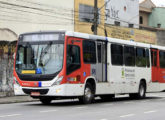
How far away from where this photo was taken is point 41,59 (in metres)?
17.8

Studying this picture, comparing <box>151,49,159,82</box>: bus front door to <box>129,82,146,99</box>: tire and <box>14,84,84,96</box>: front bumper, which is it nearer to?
<box>129,82,146,99</box>: tire

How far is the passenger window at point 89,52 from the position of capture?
62.6 feet

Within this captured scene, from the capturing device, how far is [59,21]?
37.2 meters

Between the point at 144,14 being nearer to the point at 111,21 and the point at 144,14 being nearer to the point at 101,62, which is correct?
the point at 111,21

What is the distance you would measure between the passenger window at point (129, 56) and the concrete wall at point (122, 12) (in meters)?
21.0

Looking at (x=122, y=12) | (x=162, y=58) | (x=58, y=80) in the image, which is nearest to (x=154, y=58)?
(x=162, y=58)

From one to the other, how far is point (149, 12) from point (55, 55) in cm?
4120

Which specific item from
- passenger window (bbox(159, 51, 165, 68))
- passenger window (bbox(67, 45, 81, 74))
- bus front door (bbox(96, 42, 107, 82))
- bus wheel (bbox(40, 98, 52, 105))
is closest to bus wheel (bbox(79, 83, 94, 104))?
bus front door (bbox(96, 42, 107, 82))

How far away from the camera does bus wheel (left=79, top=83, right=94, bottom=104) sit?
18934mm

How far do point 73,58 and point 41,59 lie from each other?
4.40 feet

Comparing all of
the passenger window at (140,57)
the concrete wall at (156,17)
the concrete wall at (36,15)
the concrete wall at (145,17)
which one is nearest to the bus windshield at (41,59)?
the passenger window at (140,57)

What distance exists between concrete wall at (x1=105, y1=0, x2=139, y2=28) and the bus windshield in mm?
26431

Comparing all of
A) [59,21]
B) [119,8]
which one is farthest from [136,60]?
[119,8]

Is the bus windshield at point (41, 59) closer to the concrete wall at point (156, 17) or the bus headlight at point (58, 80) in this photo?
the bus headlight at point (58, 80)
